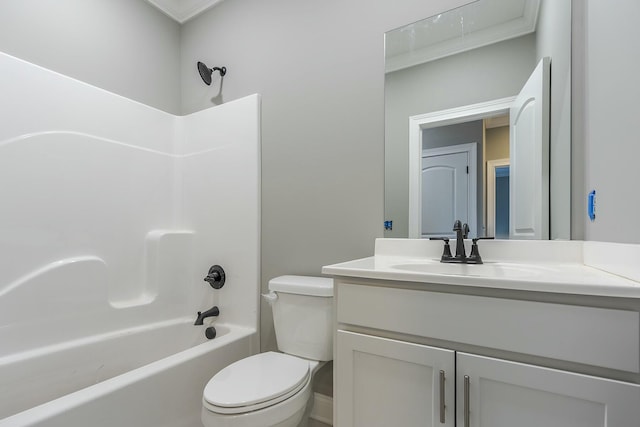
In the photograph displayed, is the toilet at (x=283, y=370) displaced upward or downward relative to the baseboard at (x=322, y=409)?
upward

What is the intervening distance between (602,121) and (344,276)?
0.99 meters

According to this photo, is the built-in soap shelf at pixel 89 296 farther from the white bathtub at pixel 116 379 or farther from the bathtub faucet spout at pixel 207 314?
the bathtub faucet spout at pixel 207 314

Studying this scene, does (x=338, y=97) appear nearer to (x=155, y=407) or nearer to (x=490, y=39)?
(x=490, y=39)

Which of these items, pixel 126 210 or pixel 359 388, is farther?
pixel 126 210

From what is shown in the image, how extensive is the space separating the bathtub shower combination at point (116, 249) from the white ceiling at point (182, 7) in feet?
2.64

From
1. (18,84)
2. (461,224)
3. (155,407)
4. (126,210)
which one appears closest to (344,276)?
(461,224)

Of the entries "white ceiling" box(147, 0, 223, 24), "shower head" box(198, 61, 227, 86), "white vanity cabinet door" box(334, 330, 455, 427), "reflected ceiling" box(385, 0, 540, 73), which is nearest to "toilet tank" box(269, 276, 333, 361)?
"white vanity cabinet door" box(334, 330, 455, 427)

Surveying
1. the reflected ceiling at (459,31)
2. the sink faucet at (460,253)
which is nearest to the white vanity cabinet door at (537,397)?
the sink faucet at (460,253)

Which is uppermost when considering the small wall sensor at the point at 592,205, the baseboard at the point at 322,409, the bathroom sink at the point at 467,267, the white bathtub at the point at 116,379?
the small wall sensor at the point at 592,205

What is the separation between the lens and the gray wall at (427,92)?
131 cm

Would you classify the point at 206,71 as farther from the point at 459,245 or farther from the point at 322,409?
the point at 322,409

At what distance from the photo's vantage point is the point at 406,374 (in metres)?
0.88

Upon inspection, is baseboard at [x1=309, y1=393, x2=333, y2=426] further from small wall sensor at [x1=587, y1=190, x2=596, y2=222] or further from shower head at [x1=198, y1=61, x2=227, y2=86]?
shower head at [x1=198, y1=61, x2=227, y2=86]

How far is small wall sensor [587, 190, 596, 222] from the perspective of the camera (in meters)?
1.00
